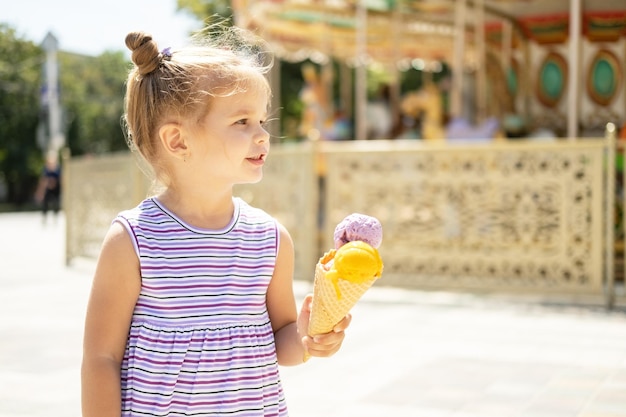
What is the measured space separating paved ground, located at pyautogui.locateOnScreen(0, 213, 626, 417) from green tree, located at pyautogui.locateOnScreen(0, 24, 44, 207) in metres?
2.00

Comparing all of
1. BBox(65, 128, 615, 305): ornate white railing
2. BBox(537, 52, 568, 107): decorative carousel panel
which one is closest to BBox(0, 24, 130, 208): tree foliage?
BBox(65, 128, 615, 305): ornate white railing

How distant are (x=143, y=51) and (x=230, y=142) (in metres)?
0.27

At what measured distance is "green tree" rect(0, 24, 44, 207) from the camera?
19.7 feet

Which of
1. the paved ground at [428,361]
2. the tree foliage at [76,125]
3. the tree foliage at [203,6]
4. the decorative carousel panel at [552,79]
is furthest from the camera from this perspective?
the tree foliage at [203,6]

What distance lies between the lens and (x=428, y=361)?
5.13m

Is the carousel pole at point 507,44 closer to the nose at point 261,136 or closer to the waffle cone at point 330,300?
the nose at point 261,136

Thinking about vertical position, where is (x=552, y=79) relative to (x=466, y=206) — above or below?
above

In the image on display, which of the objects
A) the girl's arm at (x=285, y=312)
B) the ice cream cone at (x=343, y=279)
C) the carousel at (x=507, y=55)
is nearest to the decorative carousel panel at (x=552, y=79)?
the carousel at (x=507, y=55)

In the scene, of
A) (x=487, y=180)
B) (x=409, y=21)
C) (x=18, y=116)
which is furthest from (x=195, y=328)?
(x=18, y=116)

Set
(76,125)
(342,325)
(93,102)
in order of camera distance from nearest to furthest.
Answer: (342,325)
(93,102)
(76,125)

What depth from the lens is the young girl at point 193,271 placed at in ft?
5.77

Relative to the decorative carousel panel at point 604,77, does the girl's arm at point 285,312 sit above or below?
below

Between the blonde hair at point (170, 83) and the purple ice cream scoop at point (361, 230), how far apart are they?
407 mm

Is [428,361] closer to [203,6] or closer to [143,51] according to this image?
[143,51]
